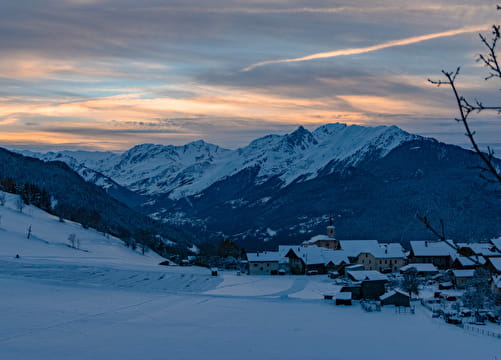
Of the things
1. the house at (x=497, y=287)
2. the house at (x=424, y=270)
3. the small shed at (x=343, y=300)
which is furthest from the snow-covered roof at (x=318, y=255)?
the small shed at (x=343, y=300)

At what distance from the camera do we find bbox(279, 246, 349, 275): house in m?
93.2

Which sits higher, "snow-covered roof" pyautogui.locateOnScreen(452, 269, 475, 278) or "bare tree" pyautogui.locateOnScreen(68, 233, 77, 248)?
"snow-covered roof" pyautogui.locateOnScreen(452, 269, 475, 278)

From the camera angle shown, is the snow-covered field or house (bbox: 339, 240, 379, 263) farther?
house (bbox: 339, 240, 379, 263)

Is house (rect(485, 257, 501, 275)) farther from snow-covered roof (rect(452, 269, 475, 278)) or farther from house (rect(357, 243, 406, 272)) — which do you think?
house (rect(357, 243, 406, 272))

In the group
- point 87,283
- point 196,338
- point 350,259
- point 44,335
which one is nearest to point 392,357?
point 196,338

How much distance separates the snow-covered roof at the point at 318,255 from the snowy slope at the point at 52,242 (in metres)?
27.8

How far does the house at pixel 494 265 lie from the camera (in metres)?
77.6

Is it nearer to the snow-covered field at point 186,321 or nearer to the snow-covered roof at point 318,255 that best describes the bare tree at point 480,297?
the snow-covered field at point 186,321

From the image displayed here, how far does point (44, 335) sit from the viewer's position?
31.6m

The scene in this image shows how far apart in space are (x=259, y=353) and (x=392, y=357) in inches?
→ 328

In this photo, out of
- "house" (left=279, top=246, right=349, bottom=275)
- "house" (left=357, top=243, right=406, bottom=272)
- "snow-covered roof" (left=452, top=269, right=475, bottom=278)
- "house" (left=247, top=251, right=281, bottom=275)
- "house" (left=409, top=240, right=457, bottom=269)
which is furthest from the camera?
"house" (left=409, top=240, right=457, bottom=269)

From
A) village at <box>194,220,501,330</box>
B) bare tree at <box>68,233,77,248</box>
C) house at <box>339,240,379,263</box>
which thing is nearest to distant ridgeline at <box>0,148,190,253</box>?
bare tree at <box>68,233,77,248</box>

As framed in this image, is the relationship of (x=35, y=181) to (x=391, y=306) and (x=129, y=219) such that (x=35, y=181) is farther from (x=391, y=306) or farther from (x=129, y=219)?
(x=391, y=306)

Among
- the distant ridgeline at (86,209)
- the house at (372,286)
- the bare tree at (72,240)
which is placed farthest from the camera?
the distant ridgeline at (86,209)
